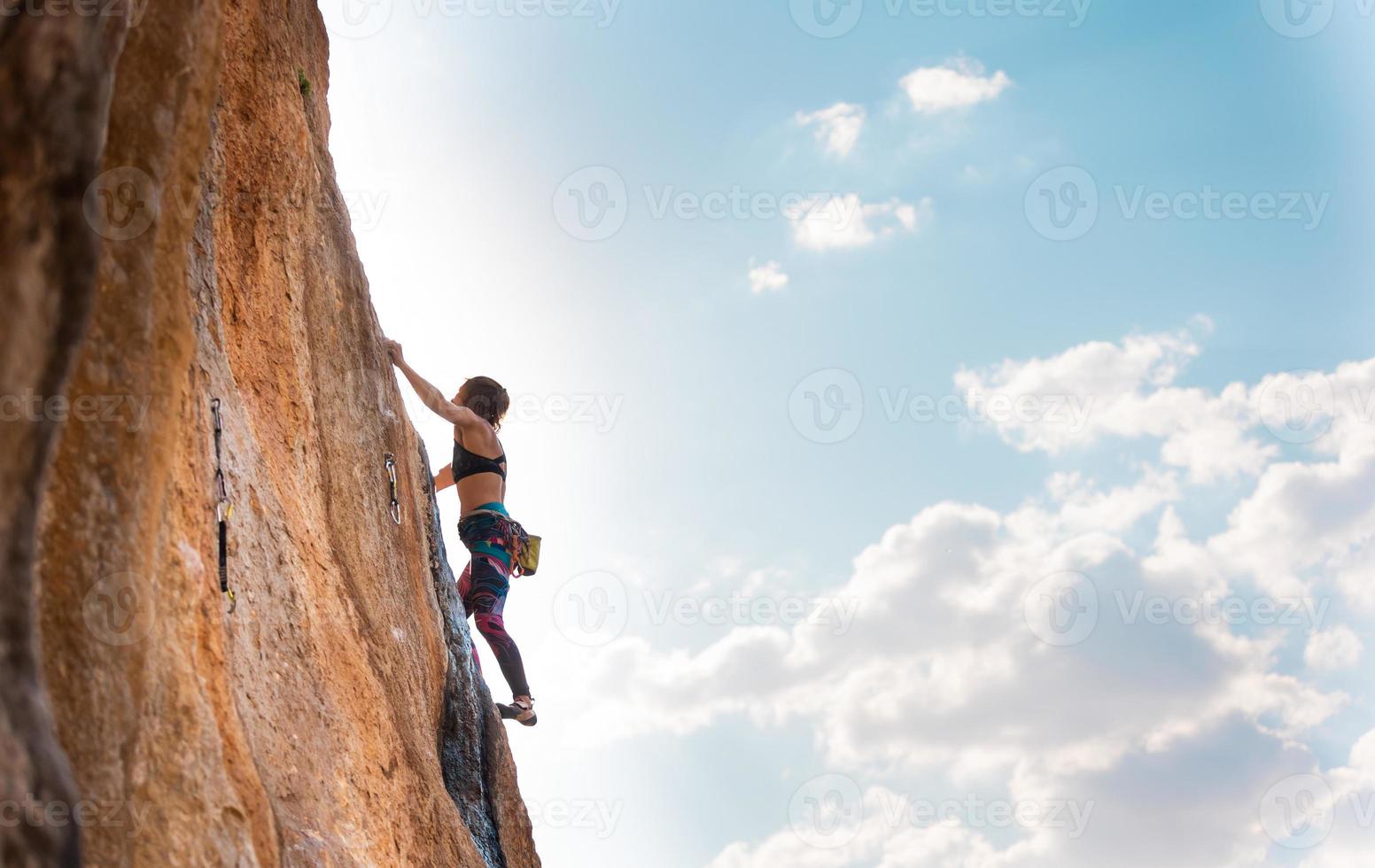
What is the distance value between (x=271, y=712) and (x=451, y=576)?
5064mm

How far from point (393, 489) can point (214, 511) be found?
3743 millimetres

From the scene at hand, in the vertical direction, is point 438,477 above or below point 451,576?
above

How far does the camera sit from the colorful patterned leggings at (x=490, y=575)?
11.0 meters

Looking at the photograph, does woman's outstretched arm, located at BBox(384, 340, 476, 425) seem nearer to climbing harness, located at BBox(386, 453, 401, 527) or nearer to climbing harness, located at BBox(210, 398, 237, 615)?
climbing harness, located at BBox(386, 453, 401, 527)

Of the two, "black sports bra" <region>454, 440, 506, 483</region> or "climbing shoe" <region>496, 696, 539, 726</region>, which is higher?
"black sports bra" <region>454, 440, 506, 483</region>

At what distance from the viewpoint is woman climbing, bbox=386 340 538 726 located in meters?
11.0

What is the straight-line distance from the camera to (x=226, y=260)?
761 centimetres

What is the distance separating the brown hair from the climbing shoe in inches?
108

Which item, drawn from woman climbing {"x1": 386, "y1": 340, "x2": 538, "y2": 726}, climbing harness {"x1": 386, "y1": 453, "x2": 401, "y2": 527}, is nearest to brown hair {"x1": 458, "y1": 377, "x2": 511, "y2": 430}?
woman climbing {"x1": 386, "y1": 340, "x2": 538, "y2": 726}

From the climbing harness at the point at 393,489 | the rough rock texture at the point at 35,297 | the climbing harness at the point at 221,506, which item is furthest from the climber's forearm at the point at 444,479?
the rough rock texture at the point at 35,297

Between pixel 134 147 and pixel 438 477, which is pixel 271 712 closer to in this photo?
pixel 134 147

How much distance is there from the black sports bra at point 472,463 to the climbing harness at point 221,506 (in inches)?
177

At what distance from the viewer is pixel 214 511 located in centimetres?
605

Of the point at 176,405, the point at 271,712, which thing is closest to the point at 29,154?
the point at 176,405
